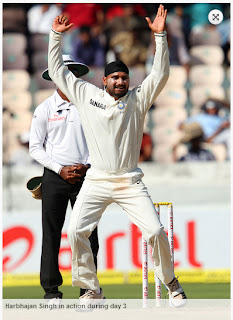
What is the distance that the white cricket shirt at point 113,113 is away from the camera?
14.3 ft

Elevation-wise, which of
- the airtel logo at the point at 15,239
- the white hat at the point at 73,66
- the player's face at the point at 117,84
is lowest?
the airtel logo at the point at 15,239

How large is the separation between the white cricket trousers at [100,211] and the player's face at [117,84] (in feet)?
1.68

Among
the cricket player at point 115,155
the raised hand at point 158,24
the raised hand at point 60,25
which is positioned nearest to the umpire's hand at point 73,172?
the cricket player at point 115,155

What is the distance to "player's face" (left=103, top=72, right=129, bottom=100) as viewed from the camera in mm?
4383

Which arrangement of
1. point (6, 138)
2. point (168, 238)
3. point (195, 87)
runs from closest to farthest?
point (168, 238) < point (6, 138) < point (195, 87)

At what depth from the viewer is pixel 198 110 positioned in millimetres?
8516

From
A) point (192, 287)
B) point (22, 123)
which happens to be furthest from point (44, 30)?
point (192, 287)

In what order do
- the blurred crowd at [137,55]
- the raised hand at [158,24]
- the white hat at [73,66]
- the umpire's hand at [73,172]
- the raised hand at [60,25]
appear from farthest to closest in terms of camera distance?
the blurred crowd at [137,55] < the white hat at [73,66] < the umpire's hand at [73,172] < the raised hand at [60,25] < the raised hand at [158,24]

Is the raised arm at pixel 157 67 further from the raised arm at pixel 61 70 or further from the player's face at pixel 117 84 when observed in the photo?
the raised arm at pixel 61 70

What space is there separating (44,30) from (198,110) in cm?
→ 218

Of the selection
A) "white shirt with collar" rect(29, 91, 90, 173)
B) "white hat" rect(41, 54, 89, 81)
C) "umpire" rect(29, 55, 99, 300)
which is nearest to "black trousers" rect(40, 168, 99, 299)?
"umpire" rect(29, 55, 99, 300)

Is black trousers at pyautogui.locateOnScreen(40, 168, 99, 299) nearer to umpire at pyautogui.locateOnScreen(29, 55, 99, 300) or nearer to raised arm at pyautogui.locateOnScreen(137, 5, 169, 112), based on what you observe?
umpire at pyautogui.locateOnScreen(29, 55, 99, 300)

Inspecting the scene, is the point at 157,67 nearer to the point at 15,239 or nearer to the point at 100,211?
the point at 100,211

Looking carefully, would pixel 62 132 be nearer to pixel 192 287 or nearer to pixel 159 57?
pixel 159 57
